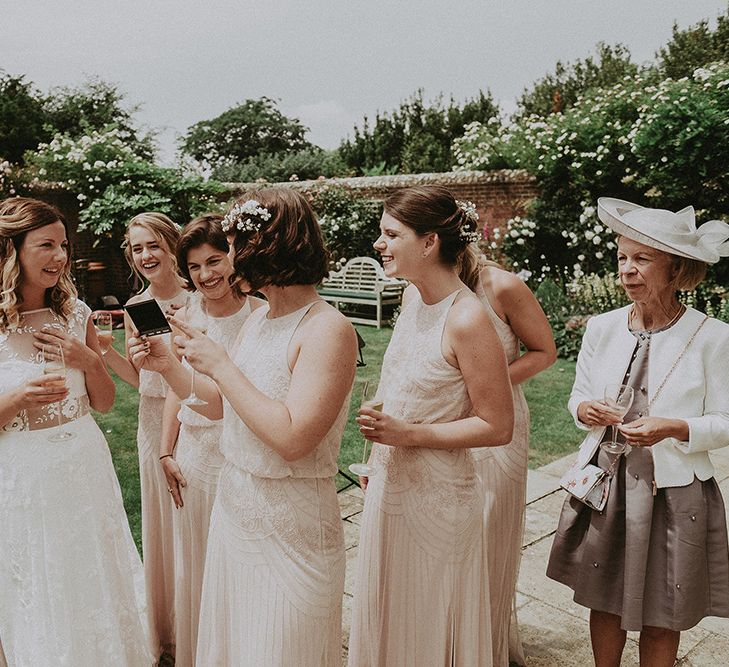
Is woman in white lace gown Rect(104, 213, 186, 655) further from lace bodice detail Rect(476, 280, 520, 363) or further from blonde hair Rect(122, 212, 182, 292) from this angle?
lace bodice detail Rect(476, 280, 520, 363)

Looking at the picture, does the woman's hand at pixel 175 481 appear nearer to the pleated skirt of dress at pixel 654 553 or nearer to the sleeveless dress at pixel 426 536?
the sleeveless dress at pixel 426 536

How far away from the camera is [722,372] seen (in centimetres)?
247

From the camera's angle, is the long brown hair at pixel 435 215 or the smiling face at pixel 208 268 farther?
the smiling face at pixel 208 268

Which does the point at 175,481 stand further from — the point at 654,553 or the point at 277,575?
the point at 654,553

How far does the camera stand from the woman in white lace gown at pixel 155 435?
3.11 meters

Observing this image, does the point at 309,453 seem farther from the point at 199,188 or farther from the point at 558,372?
the point at 199,188

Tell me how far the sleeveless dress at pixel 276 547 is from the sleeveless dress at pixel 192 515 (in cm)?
73

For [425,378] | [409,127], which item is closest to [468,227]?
[425,378]

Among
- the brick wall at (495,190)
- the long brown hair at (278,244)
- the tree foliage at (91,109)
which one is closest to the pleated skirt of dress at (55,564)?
the long brown hair at (278,244)

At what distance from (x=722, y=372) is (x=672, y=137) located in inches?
372

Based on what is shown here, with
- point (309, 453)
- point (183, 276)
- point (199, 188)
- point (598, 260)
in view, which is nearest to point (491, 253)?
point (598, 260)

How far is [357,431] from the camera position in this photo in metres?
6.87

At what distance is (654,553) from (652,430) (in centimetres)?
50

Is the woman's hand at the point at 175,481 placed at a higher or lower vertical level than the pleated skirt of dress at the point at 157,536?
higher
